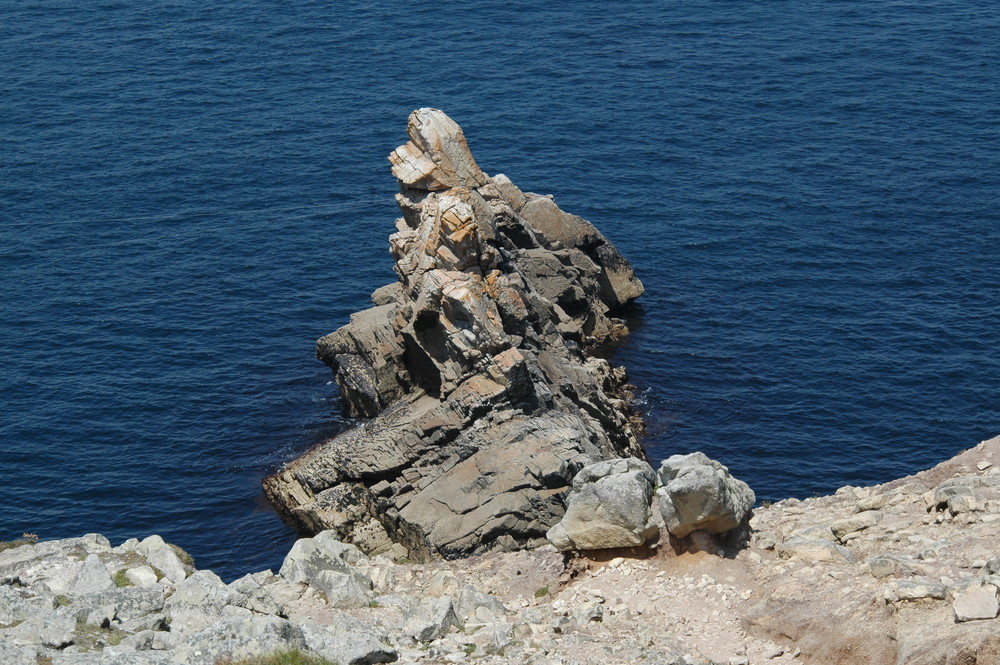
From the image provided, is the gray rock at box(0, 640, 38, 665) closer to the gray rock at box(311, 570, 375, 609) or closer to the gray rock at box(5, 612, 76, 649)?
the gray rock at box(5, 612, 76, 649)

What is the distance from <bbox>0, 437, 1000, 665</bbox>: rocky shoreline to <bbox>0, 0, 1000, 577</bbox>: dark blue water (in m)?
15.4

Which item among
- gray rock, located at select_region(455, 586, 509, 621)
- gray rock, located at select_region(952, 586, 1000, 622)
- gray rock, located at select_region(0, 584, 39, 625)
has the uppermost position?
gray rock, located at select_region(952, 586, 1000, 622)

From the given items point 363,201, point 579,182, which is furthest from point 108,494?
point 579,182

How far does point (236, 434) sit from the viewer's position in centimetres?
7862

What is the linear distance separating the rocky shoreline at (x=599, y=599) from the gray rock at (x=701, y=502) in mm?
1241

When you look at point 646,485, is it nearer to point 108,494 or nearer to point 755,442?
point 755,442

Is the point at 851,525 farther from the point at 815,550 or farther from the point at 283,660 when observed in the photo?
the point at 283,660

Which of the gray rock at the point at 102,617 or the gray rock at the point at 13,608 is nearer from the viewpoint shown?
the gray rock at the point at 13,608

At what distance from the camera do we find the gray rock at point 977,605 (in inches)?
1452

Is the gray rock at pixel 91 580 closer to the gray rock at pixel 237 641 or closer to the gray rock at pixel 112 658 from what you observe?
the gray rock at pixel 237 641

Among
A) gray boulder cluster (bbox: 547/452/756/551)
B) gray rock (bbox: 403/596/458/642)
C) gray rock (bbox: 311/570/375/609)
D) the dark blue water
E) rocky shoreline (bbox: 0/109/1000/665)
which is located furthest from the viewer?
the dark blue water

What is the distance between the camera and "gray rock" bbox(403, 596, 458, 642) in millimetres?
42781

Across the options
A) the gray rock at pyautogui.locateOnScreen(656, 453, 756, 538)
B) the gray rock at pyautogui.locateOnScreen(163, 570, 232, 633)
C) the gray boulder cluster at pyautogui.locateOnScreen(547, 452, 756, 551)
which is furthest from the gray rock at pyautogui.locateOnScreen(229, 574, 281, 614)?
the gray rock at pyautogui.locateOnScreen(656, 453, 756, 538)

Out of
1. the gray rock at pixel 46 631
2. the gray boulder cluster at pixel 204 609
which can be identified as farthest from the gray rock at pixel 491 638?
the gray rock at pixel 46 631
